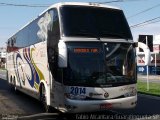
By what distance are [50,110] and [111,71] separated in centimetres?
290

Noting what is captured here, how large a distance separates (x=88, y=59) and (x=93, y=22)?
4.51 ft

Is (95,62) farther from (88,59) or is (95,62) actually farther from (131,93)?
(131,93)

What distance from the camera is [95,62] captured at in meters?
12.6

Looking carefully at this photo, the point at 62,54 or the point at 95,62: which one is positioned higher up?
the point at 62,54

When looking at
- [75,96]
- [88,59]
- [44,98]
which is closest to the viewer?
[75,96]

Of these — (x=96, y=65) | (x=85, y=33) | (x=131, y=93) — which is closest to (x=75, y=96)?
(x=96, y=65)

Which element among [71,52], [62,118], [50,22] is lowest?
[62,118]

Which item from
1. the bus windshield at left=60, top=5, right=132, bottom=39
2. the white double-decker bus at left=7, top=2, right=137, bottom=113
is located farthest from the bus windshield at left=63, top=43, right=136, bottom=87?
the bus windshield at left=60, top=5, right=132, bottom=39

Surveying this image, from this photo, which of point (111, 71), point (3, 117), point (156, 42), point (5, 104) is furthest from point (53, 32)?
point (156, 42)

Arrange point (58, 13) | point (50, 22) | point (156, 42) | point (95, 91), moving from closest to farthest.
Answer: point (95, 91) → point (58, 13) → point (50, 22) → point (156, 42)

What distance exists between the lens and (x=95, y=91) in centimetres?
1234

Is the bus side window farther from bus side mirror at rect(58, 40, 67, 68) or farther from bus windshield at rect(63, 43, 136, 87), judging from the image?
bus side mirror at rect(58, 40, 67, 68)

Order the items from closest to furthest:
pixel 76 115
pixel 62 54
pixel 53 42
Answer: pixel 62 54 → pixel 53 42 → pixel 76 115

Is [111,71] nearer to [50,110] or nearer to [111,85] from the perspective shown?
[111,85]
